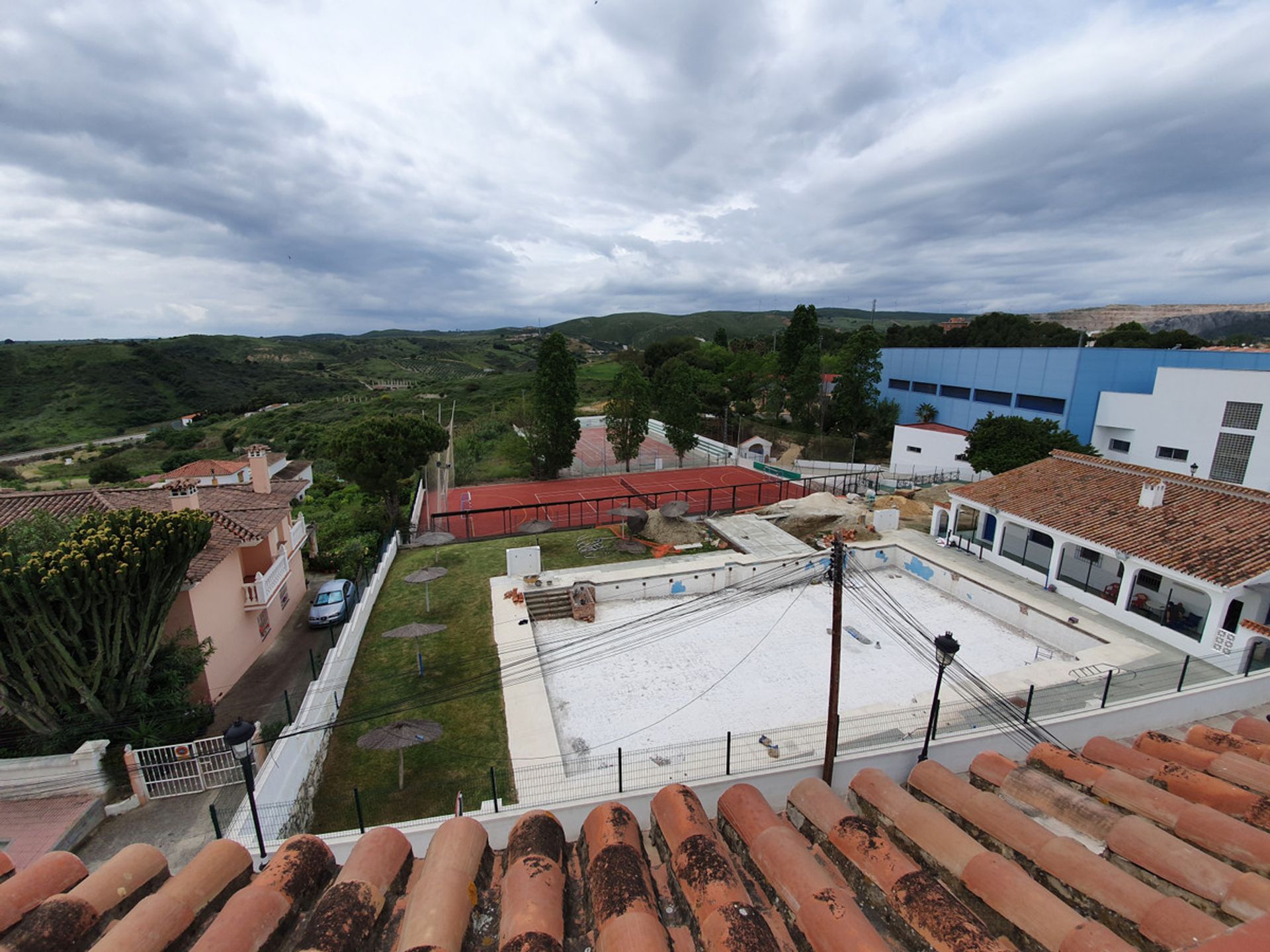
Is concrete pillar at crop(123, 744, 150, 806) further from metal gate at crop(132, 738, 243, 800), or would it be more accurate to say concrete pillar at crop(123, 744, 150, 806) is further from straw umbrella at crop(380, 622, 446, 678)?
straw umbrella at crop(380, 622, 446, 678)

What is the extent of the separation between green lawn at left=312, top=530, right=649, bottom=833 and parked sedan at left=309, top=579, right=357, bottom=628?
3.23 ft

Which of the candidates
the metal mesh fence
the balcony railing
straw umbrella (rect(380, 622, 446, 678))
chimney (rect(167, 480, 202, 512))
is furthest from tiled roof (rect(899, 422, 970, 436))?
chimney (rect(167, 480, 202, 512))

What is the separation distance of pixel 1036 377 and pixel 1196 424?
9450mm

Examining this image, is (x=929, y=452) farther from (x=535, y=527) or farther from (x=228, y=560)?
(x=228, y=560)

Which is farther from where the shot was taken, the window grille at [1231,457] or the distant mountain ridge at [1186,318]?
the distant mountain ridge at [1186,318]

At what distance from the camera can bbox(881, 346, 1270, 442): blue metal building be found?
115ft

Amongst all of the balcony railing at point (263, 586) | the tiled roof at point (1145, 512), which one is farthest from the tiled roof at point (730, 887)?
the balcony railing at point (263, 586)

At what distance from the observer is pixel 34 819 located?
10320mm

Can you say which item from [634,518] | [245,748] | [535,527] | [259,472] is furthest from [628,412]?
[245,748]

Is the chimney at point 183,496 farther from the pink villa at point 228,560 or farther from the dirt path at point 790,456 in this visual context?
the dirt path at point 790,456

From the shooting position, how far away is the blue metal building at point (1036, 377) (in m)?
35.1

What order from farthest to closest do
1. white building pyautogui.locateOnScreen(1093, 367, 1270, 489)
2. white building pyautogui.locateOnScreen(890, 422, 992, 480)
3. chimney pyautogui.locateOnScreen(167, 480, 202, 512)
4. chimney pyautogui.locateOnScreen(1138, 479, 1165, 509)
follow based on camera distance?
1. white building pyautogui.locateOnScreen(890, 422, 992, 480)
2. white building pyautogui.locateOnScreen(1093, 367, 1270, 489)
3. chimney pyautogui.locateOnScreen(1138, 479, 1165, 509)
4. chimney pyautogui.locateOnScreen(167, 480, 202, 512)

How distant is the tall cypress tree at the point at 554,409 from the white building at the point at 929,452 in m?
23.1

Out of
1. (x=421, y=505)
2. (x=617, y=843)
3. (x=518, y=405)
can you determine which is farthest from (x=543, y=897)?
(x=518, y=405)
